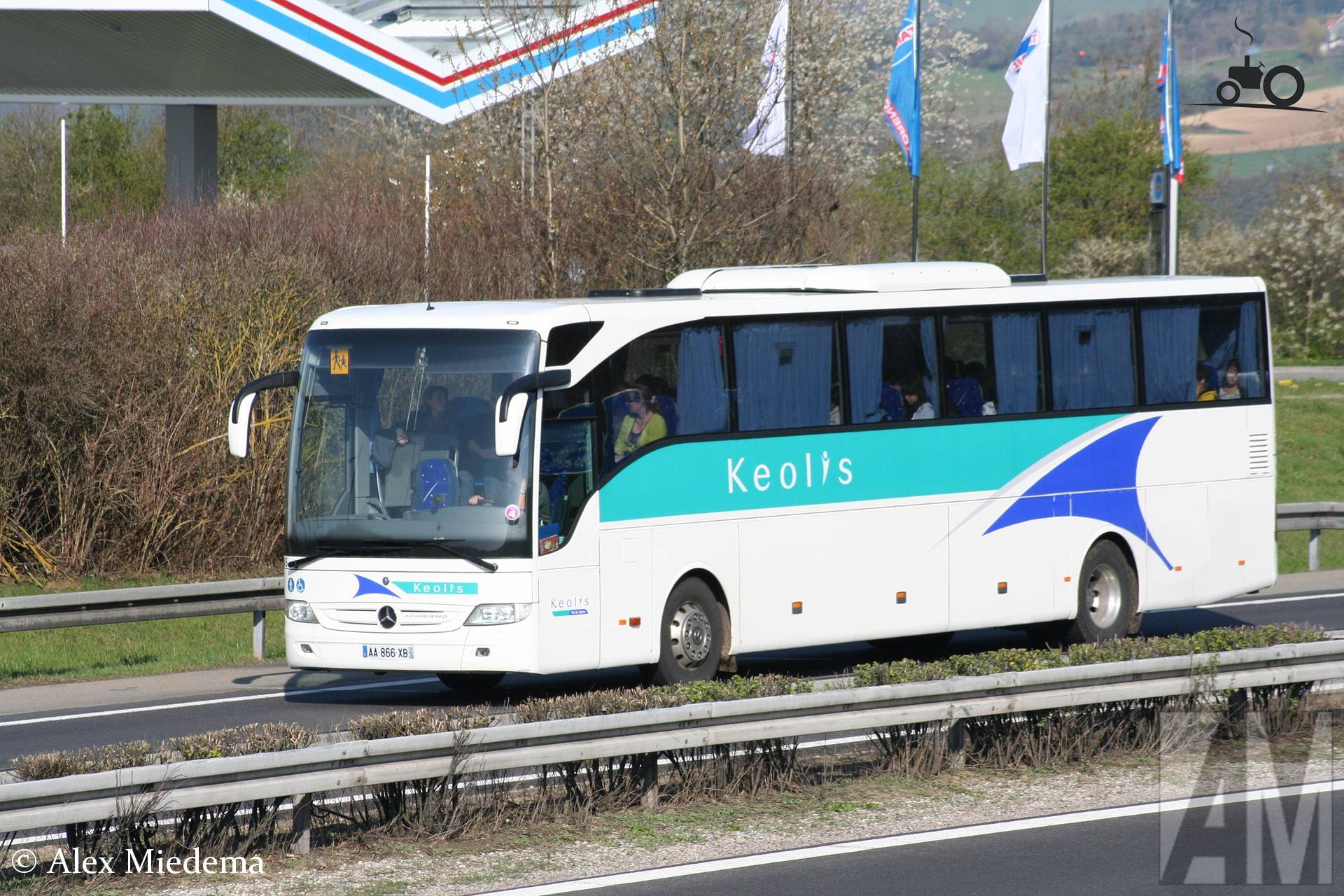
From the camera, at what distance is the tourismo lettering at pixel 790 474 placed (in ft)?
46.5

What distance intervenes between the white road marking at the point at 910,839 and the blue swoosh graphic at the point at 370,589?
4906 millimetres

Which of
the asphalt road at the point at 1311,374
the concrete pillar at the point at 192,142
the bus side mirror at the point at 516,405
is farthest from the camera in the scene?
the asphalt road at the point at 1311,374

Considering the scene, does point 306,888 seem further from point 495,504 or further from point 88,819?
point 495,504

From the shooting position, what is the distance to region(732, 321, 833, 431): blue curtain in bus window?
14.3 meters

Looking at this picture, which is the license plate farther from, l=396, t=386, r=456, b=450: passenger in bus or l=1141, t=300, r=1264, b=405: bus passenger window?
l=1141, t=300, r=1264, b=405: bus passenger window

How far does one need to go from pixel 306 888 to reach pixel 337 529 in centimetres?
536

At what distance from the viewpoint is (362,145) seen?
54844mm

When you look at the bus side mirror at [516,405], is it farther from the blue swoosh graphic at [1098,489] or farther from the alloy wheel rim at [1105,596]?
the alloy wheel rim at [1105,596]

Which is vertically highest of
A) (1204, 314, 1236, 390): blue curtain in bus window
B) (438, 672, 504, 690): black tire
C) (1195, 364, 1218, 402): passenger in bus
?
(1204, 314, 1236, 390): blue curtain in bus window

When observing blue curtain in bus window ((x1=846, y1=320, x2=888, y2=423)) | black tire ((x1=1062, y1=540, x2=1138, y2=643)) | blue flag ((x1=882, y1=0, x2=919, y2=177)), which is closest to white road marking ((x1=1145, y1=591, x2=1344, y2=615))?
black tire ((x1=1062, y1=540, x2=1138, y2=643))

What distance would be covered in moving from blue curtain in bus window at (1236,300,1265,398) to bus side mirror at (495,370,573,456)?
762 cm

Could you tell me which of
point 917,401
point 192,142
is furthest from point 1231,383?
point 192,142

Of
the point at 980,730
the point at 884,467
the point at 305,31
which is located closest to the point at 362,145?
the point at 305,31

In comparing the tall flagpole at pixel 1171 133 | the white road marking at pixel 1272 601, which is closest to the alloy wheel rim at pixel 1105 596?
the white road marking at pixel 1272 601
